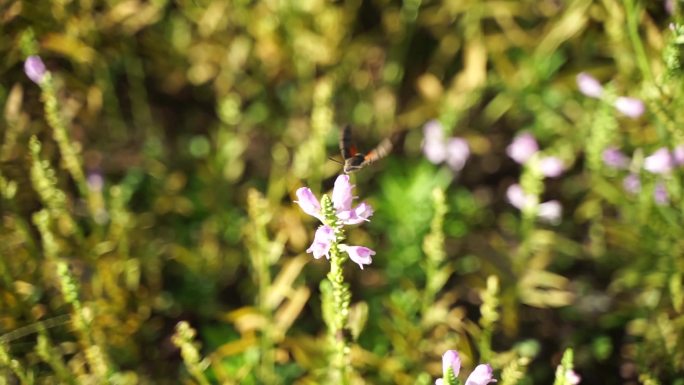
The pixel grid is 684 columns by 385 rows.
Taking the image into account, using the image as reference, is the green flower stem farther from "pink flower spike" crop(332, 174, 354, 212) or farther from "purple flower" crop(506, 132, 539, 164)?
"purple flower" crop(506, 132, 539, 164)

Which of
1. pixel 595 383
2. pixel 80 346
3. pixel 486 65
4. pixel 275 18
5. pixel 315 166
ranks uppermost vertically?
pixel 275 18

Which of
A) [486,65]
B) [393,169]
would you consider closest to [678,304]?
[393,169]

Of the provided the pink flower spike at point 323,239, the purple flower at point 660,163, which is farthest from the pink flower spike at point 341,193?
the purple flower at point 660,163

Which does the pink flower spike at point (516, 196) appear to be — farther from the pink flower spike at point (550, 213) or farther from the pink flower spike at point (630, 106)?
the pink flower spike at point (630, 106)

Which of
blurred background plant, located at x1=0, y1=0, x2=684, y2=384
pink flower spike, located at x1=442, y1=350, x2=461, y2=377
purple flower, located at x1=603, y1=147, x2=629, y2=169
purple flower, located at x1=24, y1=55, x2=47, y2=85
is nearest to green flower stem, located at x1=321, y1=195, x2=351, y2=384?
pink flower spike, located at x1=442, y1=350, x2=461, y2=377

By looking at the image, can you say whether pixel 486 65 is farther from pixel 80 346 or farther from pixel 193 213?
pixel 80 346

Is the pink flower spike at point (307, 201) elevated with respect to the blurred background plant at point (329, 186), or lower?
lower
